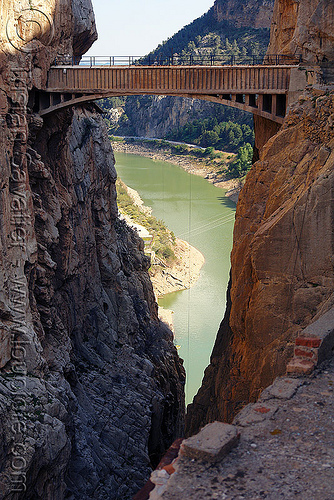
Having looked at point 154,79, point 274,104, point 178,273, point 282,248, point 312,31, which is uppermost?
point 312,31

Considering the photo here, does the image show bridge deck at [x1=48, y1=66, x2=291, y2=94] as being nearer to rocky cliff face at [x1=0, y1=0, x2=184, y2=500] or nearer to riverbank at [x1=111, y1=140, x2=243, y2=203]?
rocky cliff face at [x1=0, y1=0, x2=184, y2=500]

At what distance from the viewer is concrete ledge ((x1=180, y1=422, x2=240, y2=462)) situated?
6.95 m

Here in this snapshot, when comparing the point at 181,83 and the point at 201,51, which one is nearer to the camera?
the point at 181,83

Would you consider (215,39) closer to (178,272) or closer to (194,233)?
→ (194,233)

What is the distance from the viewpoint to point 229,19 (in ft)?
370

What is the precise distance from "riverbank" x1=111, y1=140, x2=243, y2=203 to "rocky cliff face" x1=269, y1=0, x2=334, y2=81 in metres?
46.2

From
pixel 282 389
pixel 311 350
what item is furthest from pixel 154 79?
pixel 282 389

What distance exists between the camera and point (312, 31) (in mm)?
16766

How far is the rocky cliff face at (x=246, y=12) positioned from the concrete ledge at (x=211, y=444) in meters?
103

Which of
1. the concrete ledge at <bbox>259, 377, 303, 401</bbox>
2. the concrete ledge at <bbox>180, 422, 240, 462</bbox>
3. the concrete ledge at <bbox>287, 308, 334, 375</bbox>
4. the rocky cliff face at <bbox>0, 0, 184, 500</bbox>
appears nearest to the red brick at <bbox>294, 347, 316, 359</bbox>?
the concrete ledge at <bbox>287, 308, 334, 375</bbox>

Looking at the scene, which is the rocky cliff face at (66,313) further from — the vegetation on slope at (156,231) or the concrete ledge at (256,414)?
the vegetation on slope at (156,231)

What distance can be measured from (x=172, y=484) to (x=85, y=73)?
49.5 ft

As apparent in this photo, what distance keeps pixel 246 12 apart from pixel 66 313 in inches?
3866

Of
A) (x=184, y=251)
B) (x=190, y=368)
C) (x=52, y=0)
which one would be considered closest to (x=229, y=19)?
(x=184, y=251)
